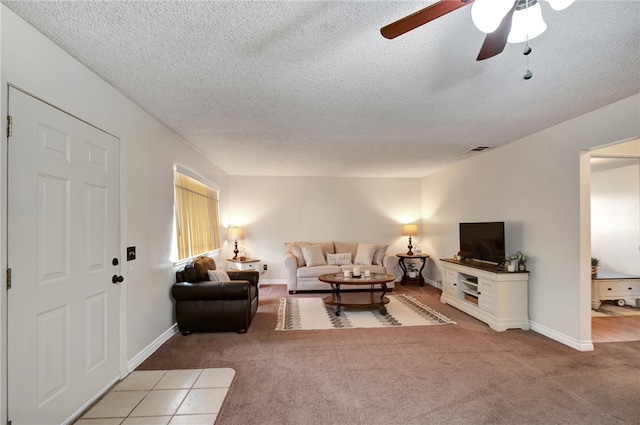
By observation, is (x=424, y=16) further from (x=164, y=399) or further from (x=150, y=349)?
(x=150, y=349)

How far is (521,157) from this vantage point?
3.87m

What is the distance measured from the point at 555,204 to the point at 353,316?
9.36 feet

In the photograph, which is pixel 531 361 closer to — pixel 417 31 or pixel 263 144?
pixel 417 31

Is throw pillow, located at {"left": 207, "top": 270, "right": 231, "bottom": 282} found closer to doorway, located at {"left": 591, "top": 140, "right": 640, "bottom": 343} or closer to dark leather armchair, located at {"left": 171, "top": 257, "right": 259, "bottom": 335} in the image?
dark leather armchair, located at {"left": 171, "top": 257, "right": 259, "bottom": 335}

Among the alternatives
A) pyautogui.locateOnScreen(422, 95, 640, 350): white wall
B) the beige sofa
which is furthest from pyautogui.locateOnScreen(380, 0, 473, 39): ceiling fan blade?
the beige sofa

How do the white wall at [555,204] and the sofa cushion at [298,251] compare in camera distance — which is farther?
the sofa cushion at [298,251]

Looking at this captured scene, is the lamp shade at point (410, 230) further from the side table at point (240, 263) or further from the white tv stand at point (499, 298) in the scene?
the side table at point (240, 263)

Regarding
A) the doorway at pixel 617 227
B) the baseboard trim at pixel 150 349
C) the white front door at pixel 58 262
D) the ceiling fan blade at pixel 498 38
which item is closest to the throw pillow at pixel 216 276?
the baseboard trim at pixel 150 349

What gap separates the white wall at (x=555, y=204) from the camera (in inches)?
118

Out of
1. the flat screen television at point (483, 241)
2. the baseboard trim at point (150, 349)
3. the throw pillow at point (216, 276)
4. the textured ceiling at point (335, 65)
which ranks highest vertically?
the textured ceiling at point (335, 65)

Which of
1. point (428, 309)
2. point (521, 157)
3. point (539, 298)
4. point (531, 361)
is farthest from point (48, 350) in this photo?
point (521, 157)

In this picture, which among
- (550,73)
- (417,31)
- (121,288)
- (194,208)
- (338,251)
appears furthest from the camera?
(338,251)

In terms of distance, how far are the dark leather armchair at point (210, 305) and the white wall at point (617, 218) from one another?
235 inches

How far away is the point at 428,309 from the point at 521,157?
2.49m
